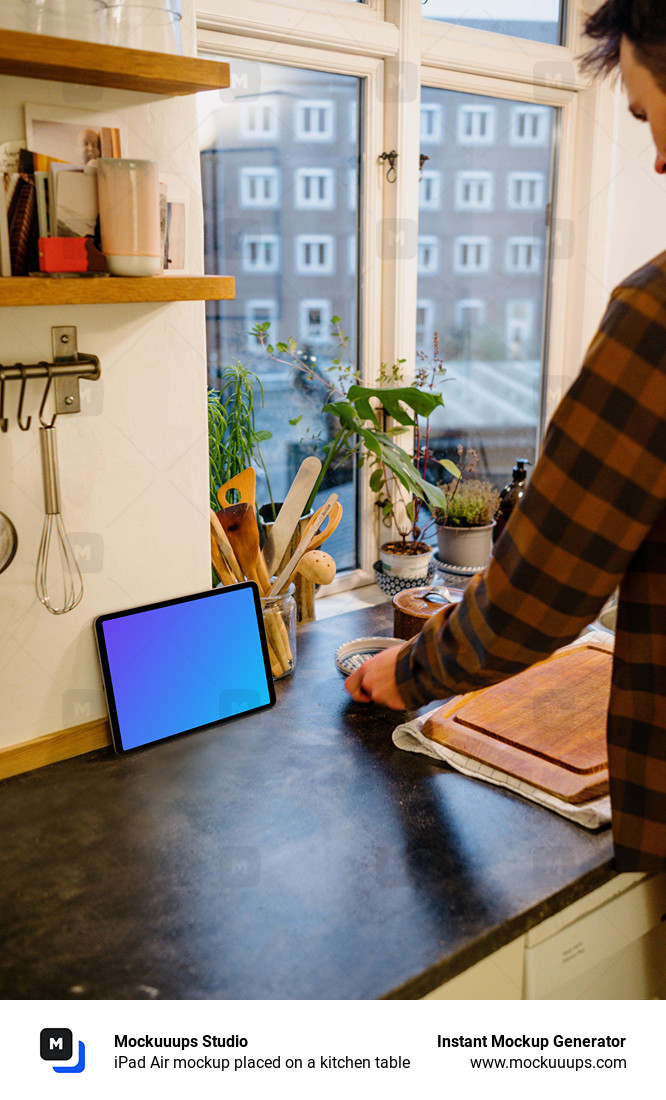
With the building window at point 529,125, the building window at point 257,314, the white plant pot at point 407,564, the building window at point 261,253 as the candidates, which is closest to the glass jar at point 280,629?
the white plant pot at point 407,564

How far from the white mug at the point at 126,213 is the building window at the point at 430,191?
1091 mm

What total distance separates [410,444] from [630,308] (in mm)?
1274

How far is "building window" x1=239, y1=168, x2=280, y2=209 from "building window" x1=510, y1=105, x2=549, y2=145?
2.46ft

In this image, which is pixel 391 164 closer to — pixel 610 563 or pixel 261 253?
pixel 261 253

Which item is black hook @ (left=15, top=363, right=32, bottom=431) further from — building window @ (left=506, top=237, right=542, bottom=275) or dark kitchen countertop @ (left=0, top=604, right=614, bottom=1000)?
building window @ (left=506, top=237, right=542, bottom=275)

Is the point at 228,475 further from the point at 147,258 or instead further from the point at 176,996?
the point at 176,996

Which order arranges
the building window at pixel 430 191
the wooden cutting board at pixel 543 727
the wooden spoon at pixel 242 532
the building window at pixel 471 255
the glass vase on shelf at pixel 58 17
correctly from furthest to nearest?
the building window at pixel 471 255 → the building window at pixel 430 191 → the wooden spoon at pixel 242 532 → the wooden cutting board at pixel 543 727 → the glass vase on shelf at pixel 58 17

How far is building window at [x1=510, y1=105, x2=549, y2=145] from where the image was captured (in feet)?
7.23

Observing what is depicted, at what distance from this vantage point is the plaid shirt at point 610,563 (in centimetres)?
78

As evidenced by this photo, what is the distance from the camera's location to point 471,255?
2.19 m

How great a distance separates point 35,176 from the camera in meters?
1.01

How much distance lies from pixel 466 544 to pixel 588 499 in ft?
4.09

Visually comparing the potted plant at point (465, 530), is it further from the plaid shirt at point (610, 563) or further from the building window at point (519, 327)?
the plaid shirt at point (610, 563)
